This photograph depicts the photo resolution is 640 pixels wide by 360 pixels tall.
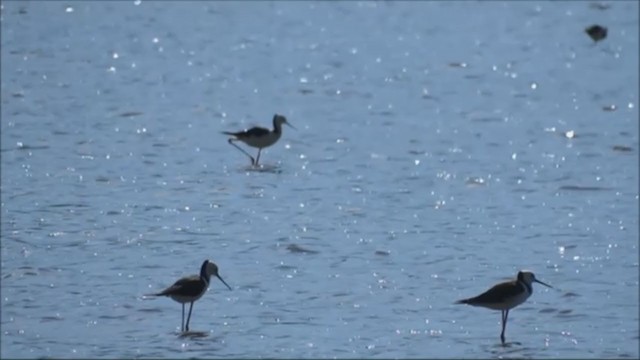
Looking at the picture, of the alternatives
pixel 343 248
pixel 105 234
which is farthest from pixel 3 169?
pixel 343 248

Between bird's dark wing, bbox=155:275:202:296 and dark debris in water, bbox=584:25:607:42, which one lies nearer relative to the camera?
bird's dark wing, bbox=155:275:202:296

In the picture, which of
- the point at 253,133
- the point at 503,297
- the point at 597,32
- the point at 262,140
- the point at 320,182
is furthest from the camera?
the point at 597,32

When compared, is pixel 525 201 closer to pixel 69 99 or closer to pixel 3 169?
pixel 3 169

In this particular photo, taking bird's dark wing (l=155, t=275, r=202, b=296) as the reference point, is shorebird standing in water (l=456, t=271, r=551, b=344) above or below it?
above

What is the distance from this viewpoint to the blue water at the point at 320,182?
16141 mm

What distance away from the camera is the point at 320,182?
21781 mm

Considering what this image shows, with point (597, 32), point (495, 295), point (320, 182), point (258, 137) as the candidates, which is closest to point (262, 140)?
point (258, 137)

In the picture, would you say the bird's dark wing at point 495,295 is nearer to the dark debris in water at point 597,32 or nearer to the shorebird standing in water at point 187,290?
the shorebird standing in water at point 187,290

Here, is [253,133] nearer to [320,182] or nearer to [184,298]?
[320,182]

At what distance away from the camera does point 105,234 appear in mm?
18938

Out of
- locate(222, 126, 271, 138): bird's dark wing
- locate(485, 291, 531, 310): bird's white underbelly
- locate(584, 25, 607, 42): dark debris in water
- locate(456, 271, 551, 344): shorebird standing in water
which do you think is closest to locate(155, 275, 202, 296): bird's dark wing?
locate(456, 271, 551, 344): shorebird standing in water

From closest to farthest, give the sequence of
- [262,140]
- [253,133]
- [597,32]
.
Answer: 1. [253,133]
2. [262,140]
3. [597,32]

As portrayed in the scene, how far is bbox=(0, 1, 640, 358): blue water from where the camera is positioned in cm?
1614

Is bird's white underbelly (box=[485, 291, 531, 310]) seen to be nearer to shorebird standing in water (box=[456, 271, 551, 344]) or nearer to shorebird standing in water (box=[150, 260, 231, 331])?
shorebird standing in water (box=[456, 271, 551, 344])
